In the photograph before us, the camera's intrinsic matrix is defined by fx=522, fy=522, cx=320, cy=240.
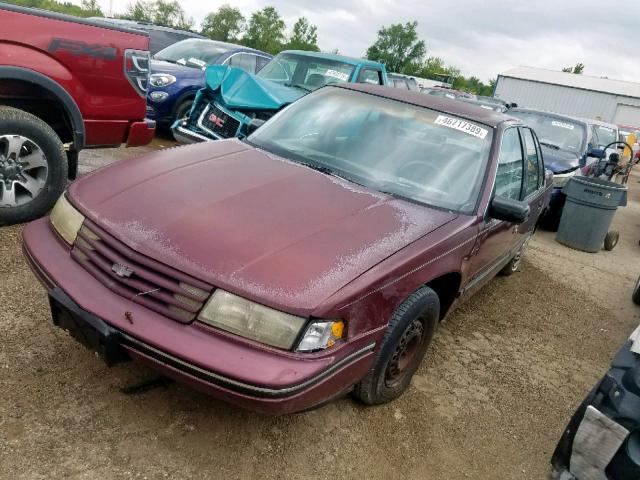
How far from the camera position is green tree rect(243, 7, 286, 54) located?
61156mm

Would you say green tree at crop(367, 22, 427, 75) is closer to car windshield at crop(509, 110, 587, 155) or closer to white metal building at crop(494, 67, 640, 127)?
white metal building at crop(494, 67, 640, 127)

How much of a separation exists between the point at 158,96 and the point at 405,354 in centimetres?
603

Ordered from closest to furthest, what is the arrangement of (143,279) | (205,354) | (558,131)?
(205,354) < (143,279) < (558,131)

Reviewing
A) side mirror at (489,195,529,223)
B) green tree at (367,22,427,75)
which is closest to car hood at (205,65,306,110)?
side mirror at (489,195,529,223)

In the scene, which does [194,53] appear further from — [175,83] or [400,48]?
[400,48]

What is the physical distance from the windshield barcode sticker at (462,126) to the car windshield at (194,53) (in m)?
6.22

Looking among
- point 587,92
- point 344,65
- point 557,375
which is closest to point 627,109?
point 587,92

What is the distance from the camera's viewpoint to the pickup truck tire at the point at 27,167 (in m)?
3.77

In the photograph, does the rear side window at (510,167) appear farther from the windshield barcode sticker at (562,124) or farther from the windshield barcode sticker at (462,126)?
the windshield barcode sticker at (562,124)

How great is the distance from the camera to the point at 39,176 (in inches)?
158

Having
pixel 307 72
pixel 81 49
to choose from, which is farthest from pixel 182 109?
pixel 81 49

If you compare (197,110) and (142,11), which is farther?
(142,11)

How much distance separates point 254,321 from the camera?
6.46ft

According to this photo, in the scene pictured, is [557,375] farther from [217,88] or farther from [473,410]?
[217,88]
